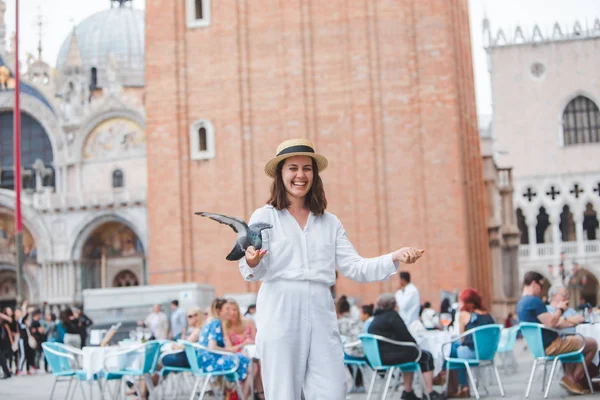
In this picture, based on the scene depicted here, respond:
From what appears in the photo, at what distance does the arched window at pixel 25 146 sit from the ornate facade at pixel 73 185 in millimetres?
51

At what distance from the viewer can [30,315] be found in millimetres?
22922

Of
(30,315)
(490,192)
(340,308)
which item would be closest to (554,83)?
(490,192)

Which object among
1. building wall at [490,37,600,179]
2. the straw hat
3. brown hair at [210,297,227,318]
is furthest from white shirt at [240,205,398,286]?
building wall at [490,37,600,179]

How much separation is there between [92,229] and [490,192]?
73.0ft

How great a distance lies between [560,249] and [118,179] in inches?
830

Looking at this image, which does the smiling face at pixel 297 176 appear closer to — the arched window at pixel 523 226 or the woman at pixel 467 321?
the woman at pixel 467 321

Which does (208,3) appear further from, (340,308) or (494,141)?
(494,141)

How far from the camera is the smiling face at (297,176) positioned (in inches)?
201

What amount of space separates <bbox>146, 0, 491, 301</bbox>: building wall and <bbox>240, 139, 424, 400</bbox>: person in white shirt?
19498mm

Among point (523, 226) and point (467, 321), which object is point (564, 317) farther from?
point (523, 226)

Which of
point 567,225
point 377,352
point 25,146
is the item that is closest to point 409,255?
point 377,352

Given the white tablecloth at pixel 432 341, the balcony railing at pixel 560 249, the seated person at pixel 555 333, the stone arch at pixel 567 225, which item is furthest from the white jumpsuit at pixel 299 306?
the stone arch at pixel 567 225

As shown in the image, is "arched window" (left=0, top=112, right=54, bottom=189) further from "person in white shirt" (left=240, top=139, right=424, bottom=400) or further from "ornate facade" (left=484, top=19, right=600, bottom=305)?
"person in white shirt" (left=240, top=139, right=424, bottom=400)

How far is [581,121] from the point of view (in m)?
49.2
